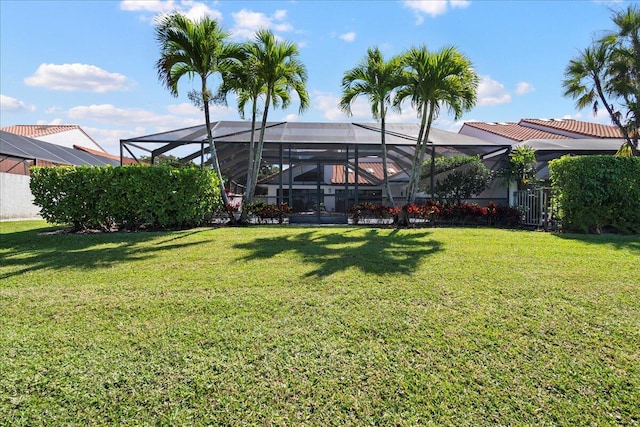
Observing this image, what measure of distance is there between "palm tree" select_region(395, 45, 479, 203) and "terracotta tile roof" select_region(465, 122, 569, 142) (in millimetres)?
11967

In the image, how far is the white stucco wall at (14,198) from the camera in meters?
17.3

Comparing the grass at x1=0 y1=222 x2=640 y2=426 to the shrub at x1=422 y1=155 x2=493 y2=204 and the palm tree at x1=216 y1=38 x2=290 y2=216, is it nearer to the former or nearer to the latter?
the palm tree at x1=216 y1=38 x2=290 y2=216

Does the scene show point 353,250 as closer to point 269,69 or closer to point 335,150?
point 269,69

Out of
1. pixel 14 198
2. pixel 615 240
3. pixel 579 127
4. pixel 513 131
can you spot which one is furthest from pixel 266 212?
pixel 579 127

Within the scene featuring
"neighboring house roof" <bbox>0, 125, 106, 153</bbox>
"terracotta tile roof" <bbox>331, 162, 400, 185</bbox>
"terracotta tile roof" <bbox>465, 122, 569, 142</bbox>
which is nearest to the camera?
"terracotta tile roof" <bbox>465, 122, 569, 142</bbox>

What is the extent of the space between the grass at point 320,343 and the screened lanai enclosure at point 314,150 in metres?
9.57

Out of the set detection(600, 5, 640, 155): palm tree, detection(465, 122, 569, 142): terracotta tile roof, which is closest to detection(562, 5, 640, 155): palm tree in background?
detection(600, 5, 640, 155): palm tree

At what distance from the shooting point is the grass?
2465 mm

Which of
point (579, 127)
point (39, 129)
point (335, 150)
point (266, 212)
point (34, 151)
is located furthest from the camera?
point (39, 129)

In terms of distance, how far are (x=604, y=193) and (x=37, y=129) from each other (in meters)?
42.1

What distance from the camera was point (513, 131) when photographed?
25.2 meters

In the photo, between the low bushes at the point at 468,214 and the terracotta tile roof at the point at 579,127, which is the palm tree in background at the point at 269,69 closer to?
the low bushes at the point at 468,214

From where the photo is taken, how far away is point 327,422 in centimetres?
235

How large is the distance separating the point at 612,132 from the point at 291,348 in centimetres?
2986
